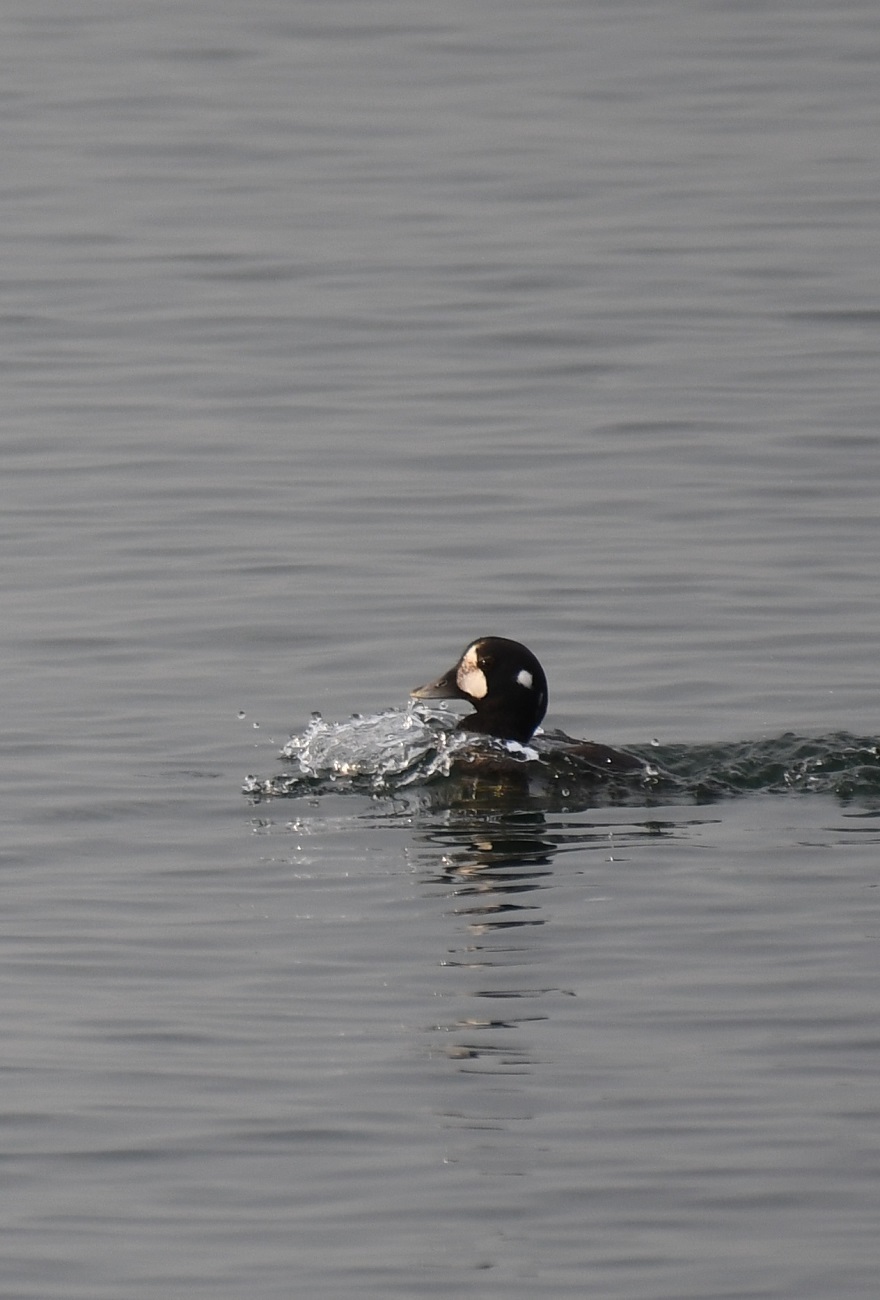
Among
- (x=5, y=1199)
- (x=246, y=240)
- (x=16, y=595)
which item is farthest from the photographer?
(x=246, y=240)

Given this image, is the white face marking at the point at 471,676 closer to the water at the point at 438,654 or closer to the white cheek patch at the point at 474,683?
the white cheek patch at the point at 474,683

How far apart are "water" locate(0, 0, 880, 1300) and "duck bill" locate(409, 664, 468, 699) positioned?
13.3 inches

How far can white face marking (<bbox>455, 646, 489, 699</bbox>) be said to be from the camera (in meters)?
11.2

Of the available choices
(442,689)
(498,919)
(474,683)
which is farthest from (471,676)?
(498,919)

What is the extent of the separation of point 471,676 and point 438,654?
59.1 inches

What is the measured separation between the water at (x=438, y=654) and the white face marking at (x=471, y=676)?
0.55m

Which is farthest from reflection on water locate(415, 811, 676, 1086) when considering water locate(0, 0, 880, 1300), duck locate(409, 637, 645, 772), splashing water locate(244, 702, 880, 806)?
duck locate(409, 637, 645, 772)

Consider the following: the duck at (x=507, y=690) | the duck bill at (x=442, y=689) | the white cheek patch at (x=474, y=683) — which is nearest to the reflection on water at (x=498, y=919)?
the duck at (x=507, y=690)

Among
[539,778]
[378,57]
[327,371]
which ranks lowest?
[539,778]

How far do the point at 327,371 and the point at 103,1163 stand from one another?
1278 centimetres

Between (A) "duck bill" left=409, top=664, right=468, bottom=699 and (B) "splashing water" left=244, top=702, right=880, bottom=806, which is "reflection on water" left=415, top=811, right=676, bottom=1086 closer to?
(B) "splashing water" left=244, top=702, right=880, bottom=806

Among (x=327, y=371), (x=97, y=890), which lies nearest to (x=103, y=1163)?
(x=97, y=890)

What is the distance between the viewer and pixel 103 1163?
256 inches

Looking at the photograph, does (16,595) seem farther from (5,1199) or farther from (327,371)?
(5,1199)
